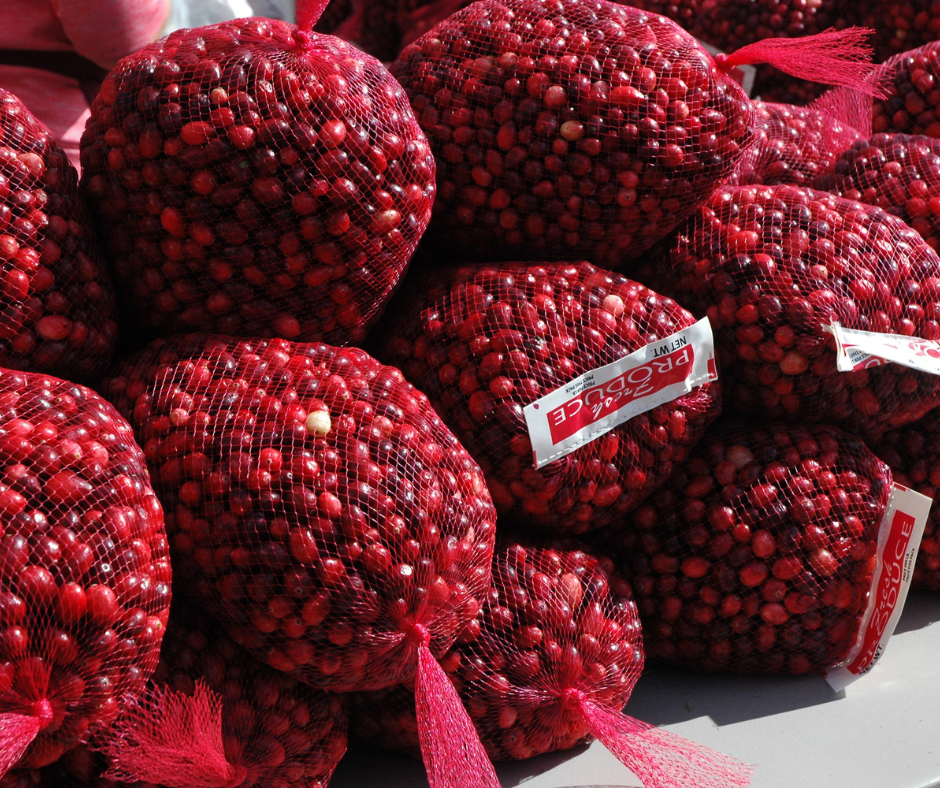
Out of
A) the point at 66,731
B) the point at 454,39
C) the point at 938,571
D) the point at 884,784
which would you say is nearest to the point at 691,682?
the point at 884,784

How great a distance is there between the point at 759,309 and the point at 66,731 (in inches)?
34.0

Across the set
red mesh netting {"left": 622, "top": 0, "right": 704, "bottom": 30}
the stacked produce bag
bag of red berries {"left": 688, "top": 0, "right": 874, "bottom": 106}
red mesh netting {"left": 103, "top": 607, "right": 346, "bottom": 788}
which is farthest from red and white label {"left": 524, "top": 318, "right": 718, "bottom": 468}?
red mesh netting {"left": 622, "top": 0, "right": 704, "bottom": 30}

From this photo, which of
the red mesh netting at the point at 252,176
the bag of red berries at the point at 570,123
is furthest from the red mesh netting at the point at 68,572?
the bag of red berries at the point at 570,123

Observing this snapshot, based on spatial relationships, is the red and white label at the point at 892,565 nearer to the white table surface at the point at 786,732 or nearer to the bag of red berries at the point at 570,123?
the white table surface at the point at 786,732

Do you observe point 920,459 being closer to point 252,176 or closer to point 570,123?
point 570,123

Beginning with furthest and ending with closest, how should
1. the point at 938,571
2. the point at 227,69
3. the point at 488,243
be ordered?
1. the point at 938,571
2. the point at 488,243
3. the point at 227,69

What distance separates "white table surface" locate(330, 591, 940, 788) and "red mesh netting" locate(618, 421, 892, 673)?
0.15 ft

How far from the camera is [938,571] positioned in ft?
4.25

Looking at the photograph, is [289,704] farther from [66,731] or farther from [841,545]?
[841,545]

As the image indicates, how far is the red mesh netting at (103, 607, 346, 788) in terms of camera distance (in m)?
0.80

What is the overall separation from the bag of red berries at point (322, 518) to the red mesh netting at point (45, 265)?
0.07 meters

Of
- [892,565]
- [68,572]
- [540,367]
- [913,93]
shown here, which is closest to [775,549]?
[892,565]

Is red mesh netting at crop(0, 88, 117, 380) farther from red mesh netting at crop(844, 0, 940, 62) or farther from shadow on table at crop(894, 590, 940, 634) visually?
red mesh netting at crop(844, 0, 940, 62)

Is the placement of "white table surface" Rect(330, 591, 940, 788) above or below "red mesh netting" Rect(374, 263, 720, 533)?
below
